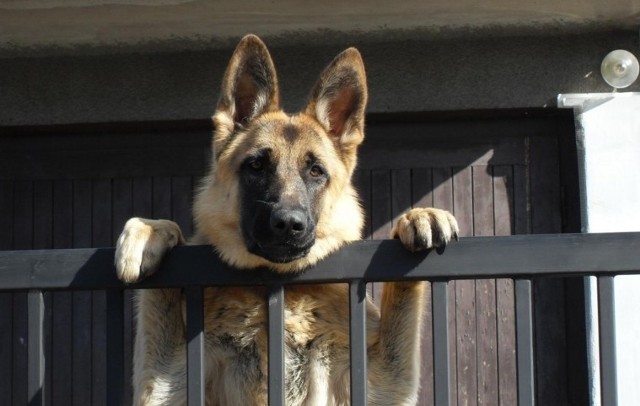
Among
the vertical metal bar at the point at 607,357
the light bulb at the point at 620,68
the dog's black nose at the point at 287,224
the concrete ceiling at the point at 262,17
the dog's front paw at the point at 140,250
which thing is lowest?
the vertical metal bar at the point at 607,357

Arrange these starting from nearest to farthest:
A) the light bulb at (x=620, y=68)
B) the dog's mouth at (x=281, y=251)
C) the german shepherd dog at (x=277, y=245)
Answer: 1. the dog's mouth at (x=281, y=251)
2. the german shepherd dog at (x=277, y=245)
3. the light bulb at (x=620, y=68)

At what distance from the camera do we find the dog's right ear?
3684mm

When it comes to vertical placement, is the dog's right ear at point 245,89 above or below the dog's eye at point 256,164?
above

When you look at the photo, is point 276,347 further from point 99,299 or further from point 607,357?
point 99,299

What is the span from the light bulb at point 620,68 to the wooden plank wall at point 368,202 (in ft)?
1.82

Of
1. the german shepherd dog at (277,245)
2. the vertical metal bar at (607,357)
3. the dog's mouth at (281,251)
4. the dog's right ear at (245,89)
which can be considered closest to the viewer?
the vertical metal bar at (607,357)

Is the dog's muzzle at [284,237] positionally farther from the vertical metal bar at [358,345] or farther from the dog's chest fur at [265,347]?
the vertical metal bar at [358,345]

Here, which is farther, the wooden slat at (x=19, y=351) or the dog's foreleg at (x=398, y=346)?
the wooden slat at (x=19, y=351)

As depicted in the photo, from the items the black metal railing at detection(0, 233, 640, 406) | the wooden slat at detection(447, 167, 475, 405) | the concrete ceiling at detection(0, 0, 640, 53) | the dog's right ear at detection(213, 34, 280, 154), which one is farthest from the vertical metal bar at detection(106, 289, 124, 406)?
the wooden slat at detection(447, 167, 475, 405)

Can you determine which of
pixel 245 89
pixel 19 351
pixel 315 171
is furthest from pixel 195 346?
pixel 19 351

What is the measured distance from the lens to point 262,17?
18.6ft

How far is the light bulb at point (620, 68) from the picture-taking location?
5605 mm

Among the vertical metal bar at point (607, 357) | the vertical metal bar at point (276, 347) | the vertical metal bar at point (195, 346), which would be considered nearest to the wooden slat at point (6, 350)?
the vertical metal bar at point (195, 346)

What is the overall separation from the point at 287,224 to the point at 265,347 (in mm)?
544
